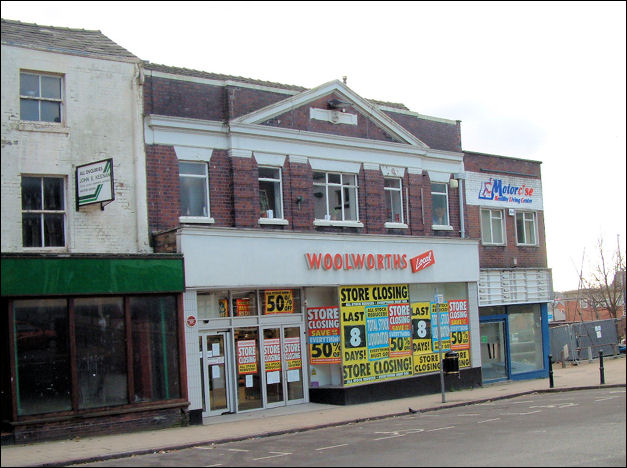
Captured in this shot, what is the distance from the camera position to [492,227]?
28.3 metres

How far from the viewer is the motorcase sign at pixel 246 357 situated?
20.3 m

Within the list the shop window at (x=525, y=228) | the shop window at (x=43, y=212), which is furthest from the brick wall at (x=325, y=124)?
the shop window at (x=525, y=228)

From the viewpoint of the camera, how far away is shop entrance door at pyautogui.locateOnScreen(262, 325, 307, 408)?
21.0 metres

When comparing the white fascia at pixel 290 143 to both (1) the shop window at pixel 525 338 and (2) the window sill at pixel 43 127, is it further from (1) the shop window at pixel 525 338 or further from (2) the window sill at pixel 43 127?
(1) the shop window at pixel 525 338

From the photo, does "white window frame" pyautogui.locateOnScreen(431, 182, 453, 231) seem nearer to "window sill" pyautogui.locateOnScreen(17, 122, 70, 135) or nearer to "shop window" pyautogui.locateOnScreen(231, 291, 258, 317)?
"shop window" pyautogui.locateOnScreen(231, 291, 258, 317)

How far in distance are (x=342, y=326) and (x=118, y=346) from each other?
684 centimetres

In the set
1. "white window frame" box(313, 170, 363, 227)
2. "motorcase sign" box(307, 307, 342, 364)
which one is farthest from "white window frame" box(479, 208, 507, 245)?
"motorcase sign" box(307, 307, 342, 364)

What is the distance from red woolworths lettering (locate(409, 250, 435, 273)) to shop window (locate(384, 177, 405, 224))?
51.1 inches

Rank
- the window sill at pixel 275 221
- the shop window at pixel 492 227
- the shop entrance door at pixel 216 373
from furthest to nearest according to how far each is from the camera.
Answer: the shop window at pixel 492 227 → the window sill at pixel 275 221 → the shop entrance door at pixel 216 373

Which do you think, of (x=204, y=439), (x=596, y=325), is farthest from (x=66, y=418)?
(x=596, y=325)

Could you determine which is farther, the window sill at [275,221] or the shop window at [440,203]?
the shop window at [440,203]

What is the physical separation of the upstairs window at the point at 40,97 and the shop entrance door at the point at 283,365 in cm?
785

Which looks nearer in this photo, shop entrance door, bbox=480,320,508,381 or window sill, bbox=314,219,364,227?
window sill, bbox=314,219,364,227

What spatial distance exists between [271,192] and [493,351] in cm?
1117
